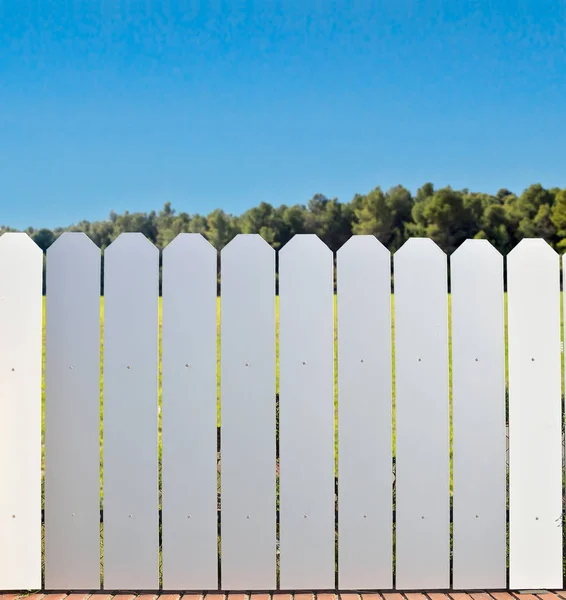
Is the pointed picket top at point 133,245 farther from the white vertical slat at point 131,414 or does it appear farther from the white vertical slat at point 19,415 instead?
the white vertical slat at point 19,415

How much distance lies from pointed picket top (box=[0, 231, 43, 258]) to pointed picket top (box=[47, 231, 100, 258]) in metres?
0.08

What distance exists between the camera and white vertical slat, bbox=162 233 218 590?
2467 mm

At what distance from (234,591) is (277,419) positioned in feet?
2.72

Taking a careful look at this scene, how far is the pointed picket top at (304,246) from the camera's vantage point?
2.47 meters

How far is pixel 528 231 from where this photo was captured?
26.5m

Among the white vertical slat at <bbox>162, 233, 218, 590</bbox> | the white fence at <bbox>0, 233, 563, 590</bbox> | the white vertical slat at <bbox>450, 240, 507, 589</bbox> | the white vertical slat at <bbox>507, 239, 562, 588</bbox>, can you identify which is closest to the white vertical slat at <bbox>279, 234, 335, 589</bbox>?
the white fence at <bbox>0, 233, 563, 590</bbox>

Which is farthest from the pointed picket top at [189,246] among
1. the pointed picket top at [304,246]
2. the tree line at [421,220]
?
the tree line at [421,220]

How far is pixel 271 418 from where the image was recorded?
2.46m

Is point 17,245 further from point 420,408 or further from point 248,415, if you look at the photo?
point 420,408

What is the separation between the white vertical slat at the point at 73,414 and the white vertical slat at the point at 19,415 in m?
0.07

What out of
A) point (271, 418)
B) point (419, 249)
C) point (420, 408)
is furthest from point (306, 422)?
point (419, 249)

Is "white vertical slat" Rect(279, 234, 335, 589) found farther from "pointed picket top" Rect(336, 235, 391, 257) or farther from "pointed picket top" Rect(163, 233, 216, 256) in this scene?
"pointed picket top" Rect(163, 233, 216, 256)

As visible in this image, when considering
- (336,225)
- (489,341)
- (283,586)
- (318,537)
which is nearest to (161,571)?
(283,586)

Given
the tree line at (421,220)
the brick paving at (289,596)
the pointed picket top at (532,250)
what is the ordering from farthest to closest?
the tree line at (421,220)
the pointed picket top at (532,250)
the brick paving at (289,596)
